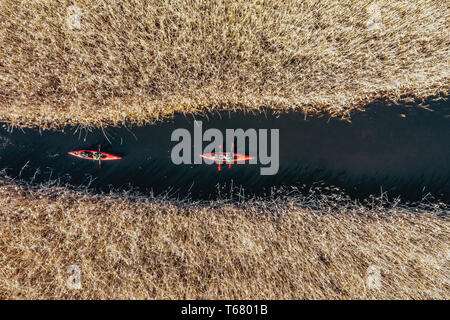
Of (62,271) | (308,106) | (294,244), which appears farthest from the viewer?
(308,106)

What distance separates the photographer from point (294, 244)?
126 inches

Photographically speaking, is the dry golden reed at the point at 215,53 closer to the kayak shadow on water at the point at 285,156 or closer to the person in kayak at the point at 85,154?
the kayak shadow on water at the point at 285,156

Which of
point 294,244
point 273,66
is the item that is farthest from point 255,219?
point 273,66

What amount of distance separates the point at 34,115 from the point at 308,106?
467 cm

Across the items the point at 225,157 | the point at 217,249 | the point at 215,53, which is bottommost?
the point at 217,249

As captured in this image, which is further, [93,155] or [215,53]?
[93,155]

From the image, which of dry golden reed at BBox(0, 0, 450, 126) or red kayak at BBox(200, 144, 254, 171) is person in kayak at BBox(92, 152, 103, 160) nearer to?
dry golden reed at BBox(0, 0, 450, 126)

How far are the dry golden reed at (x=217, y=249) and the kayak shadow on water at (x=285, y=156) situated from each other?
329 millimetres

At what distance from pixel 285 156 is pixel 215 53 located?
205cm

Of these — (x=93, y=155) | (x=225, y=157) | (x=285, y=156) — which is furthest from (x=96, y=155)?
(x=285, y=156)

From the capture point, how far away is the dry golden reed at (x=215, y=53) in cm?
298

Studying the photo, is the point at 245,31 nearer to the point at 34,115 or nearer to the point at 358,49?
the point at 358,49

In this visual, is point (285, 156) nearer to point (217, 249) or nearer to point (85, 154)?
point (217, 249)

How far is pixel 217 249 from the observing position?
315 centimetres
